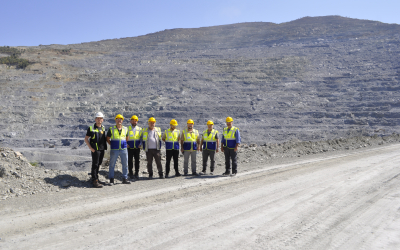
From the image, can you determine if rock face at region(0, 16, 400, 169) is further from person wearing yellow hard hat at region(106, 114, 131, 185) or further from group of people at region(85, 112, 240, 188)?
person wearing yellow hard hat at region(106, 114, 131, 185)

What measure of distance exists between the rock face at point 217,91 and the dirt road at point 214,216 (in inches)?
294

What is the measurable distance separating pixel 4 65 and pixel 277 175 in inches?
1278

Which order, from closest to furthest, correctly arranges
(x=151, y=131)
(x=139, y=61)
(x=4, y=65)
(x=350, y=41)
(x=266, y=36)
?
(x=151, y=131)
(x=4, y=65)
(x=139, y=61)
(x=350, y=41)
(x=266, y=36)

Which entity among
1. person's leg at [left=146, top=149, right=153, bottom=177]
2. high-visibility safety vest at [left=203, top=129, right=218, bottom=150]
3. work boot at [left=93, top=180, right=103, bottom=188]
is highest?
high-visibility safety vest at [left=203, top=129, right=218, bottom=150]

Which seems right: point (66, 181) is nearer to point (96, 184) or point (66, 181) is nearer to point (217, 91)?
point (96, 184)

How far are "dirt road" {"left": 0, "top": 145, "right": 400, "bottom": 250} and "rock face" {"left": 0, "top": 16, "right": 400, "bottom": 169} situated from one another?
747 centimetres

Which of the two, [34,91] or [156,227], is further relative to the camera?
[34,91]

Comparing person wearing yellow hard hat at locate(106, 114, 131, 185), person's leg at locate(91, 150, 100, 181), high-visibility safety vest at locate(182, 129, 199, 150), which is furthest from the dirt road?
high-visibility safety vest at locate(182, 129, 199, 150)

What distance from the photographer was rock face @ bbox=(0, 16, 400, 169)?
72.4ft

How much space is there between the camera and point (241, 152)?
14.1 metres

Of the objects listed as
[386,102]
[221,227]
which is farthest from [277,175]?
[386,102]

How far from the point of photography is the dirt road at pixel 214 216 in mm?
4215

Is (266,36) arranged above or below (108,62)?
above

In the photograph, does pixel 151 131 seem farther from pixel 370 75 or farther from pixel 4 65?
pixel 4 65
